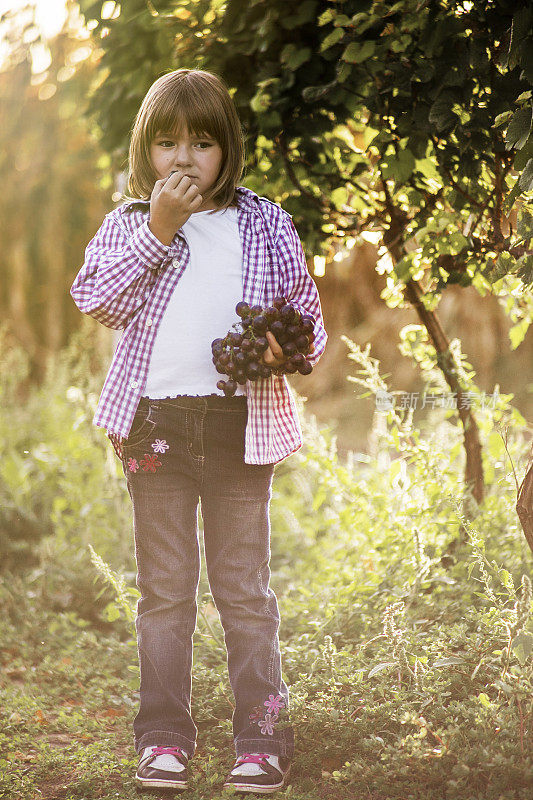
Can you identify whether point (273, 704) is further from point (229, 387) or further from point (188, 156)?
point (188, 156)

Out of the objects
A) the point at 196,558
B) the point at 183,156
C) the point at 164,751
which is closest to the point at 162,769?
the point at 164,751

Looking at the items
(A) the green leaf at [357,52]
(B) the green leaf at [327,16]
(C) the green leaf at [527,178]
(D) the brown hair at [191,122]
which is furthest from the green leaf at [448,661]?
(B) the green leaf at [327,16]

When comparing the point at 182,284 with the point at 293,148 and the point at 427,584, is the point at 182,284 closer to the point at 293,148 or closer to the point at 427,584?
the point at 293,148

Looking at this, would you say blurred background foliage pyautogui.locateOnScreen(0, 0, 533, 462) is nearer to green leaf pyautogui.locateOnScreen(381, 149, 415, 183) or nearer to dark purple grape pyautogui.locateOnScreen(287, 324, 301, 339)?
green leaf pyautogui.locateOnScreen(381, 149, 415, 183)

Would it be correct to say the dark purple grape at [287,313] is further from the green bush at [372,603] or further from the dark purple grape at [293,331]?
the green bush at [372,603]

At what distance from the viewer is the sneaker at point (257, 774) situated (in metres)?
2.00

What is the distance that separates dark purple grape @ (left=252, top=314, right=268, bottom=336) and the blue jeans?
24cm

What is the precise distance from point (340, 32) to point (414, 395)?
1184 mm

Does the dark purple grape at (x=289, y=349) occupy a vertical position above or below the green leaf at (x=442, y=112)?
below

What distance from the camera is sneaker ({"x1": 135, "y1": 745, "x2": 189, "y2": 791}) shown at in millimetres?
2027

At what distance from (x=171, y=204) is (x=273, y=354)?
0.42m

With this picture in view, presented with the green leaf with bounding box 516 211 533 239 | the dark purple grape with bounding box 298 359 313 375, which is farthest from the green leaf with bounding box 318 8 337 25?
the dark purple grape with bounding box 298 359 313 375

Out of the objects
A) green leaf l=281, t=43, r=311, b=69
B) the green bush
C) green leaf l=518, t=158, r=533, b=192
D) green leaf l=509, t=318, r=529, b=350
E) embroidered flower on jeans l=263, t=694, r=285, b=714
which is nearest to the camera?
green leaf l=518, t=158, r=533, b=192

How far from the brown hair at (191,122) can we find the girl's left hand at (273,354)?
459 mm
